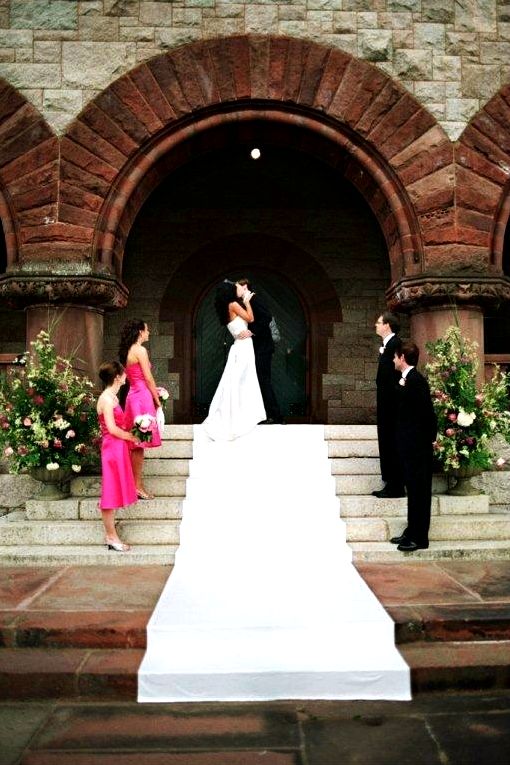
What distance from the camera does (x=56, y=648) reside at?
375 cm

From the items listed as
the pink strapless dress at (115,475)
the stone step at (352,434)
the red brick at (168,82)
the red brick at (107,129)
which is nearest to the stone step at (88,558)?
the pink strapless dress at (115,475)

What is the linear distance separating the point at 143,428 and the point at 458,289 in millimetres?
3642

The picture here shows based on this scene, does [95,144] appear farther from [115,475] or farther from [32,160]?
[115,475]

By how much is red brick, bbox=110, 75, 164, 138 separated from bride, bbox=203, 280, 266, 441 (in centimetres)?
210

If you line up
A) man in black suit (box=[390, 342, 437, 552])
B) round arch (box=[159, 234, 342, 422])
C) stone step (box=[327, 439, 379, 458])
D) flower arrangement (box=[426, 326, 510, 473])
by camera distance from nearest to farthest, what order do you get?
man in black suit (box=[390, 342, 437, 552]) → flower arrangement (box=[426, 326, 510, 473]) → stone step (box=[327, 439, 379, 458]) → round arch (box=[159, 234, 342, 422])

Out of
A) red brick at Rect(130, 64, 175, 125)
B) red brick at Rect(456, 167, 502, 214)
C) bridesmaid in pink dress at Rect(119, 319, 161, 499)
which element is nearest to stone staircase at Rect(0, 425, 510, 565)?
bridesmaid in pink dress at Rect(119, 319, 161, 499)

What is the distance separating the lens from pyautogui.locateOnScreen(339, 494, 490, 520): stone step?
587 centimetres

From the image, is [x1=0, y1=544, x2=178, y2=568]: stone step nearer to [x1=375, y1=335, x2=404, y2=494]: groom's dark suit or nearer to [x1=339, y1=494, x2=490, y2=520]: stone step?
[x1=339, y1=494, x2=490, y2=520]: stone step

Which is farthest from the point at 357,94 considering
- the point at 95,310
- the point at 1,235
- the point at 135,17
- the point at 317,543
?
the point at 1,235

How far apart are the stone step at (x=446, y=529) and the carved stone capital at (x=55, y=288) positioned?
344cm

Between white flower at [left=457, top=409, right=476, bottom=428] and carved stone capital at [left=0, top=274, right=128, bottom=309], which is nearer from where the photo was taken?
white flower at [left=457, top=409, right=476, bottom=428]

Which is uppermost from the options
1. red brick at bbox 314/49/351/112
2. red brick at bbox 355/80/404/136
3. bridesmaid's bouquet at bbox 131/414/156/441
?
red brick at bbox 314/49/351/112

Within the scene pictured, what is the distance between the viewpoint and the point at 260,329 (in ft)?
25.7

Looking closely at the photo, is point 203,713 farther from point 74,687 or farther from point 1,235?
point 1,235
